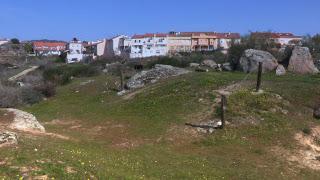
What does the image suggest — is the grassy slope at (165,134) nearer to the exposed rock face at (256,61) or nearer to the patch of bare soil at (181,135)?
the patch of bare soil at (181,135)

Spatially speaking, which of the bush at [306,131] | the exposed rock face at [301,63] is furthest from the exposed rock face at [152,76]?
the bush at [306,131]

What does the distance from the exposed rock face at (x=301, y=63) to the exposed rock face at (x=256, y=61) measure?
56.6 inches

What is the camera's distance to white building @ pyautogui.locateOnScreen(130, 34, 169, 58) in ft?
497

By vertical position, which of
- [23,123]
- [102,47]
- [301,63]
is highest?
[301,63]

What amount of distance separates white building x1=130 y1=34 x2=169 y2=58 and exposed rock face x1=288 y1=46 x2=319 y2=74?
104m

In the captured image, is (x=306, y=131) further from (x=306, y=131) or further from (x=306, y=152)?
(x=306, y=152)

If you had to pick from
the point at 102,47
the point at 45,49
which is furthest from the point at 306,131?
the point at 45,49

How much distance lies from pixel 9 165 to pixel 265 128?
16.8 meters

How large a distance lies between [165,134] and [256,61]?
19.3 metres

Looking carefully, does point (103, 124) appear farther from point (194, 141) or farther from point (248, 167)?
point (248, 167)

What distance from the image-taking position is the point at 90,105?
133 ft

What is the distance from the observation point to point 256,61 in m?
46.6

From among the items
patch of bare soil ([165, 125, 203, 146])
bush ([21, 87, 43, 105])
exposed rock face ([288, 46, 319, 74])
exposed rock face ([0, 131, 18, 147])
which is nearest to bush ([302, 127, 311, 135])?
patch of bare soil ([165, 125, 203, 146])

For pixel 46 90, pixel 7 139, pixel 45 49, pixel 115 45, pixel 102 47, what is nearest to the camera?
pixel 7 139
